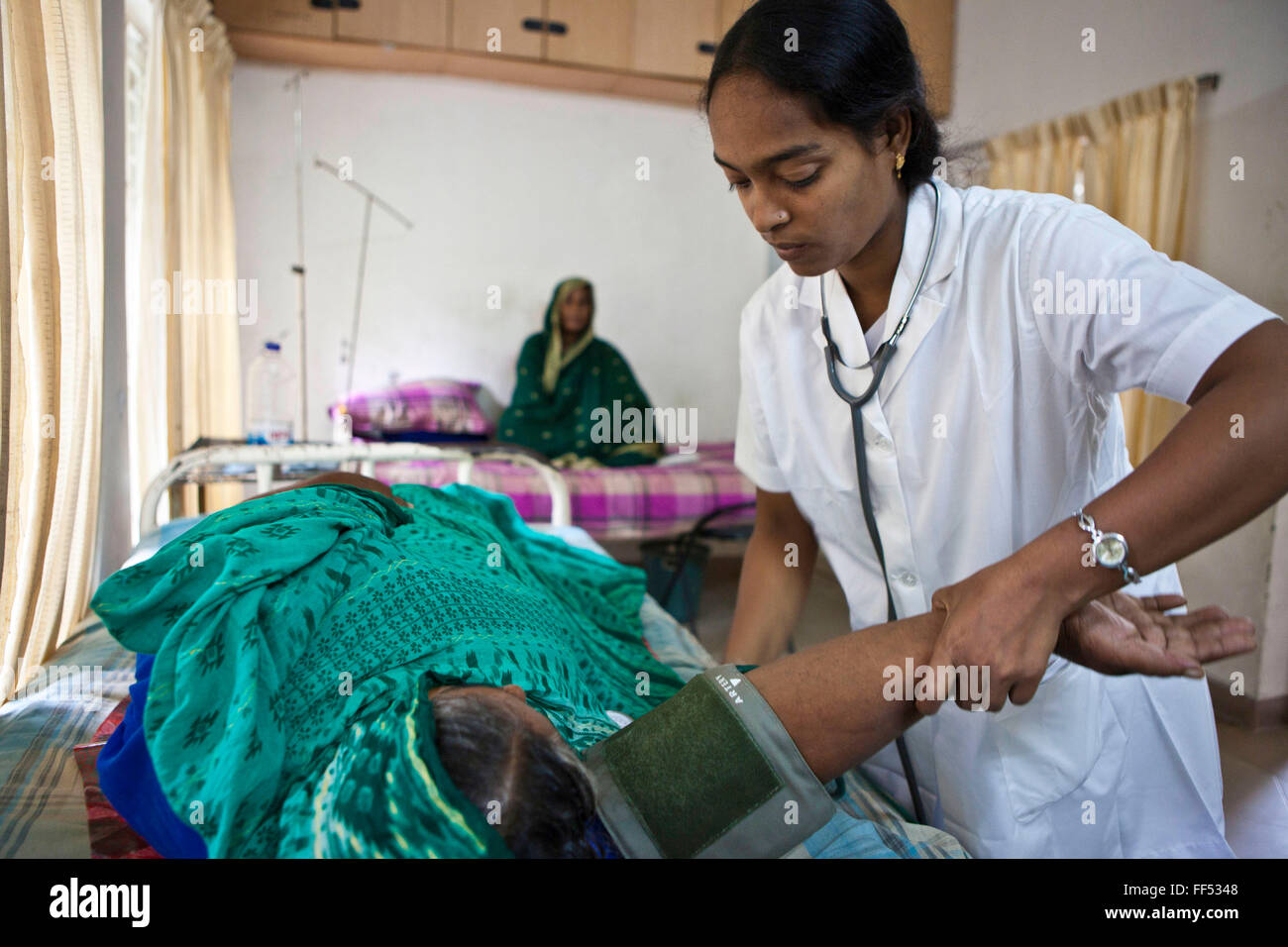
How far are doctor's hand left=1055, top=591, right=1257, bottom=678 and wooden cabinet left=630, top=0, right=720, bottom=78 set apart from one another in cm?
345

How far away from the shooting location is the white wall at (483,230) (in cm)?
404

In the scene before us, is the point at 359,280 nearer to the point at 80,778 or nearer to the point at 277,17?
the point at 277,17

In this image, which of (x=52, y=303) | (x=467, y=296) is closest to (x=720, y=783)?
(x=52, y=303)

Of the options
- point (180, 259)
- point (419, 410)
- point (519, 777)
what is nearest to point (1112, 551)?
point (519, 777)

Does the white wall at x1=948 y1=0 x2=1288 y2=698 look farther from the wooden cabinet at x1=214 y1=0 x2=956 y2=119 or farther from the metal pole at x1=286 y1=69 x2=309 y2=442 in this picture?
the metal pole at x1=286 y1=69 x2=309 y2=442

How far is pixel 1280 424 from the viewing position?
0.65 meters

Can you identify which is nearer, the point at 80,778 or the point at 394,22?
the point at 80,778

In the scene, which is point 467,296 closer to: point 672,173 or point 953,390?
point 672,173

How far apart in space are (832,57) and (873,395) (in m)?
0.35

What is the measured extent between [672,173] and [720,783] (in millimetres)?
4236

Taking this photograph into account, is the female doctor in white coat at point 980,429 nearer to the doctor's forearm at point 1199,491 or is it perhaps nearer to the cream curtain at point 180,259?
the doctor's forearm at point 1199,491

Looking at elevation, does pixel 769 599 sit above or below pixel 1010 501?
below

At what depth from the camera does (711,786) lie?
652 millimetres

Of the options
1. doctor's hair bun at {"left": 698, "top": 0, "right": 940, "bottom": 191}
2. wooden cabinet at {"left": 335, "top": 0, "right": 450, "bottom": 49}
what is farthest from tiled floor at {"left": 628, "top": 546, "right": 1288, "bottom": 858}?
wooden cabinet at {"left": 335, "top": 0, "right": 450, "bottom": 49}
